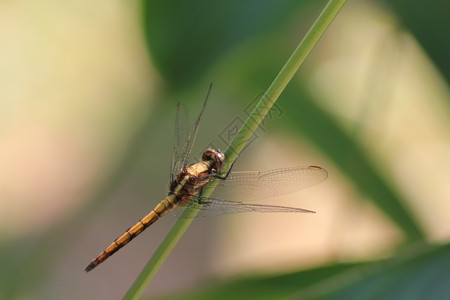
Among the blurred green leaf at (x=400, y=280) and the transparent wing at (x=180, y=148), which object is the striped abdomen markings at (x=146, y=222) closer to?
the transparent wing at (x=180, y=148)

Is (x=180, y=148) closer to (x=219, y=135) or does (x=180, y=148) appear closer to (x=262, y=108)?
(x=219, y=135)

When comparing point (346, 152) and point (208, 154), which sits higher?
point (346, 152)

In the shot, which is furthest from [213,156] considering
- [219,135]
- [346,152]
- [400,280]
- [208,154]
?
[346,152]

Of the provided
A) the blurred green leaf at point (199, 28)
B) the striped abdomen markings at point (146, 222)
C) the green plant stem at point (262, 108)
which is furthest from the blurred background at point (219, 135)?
the green plant stem at point (262, 108)

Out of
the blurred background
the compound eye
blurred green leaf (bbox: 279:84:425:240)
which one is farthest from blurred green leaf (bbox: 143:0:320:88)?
blurred green leaf (bbox: 279:84:425:240)

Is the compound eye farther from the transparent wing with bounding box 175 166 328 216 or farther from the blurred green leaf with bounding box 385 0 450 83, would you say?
the blurred green leaf with bounding box 385 0 450 83

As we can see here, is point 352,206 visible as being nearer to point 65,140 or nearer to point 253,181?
point 253,181

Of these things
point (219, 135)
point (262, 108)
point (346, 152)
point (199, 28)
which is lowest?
point (262, 108)
